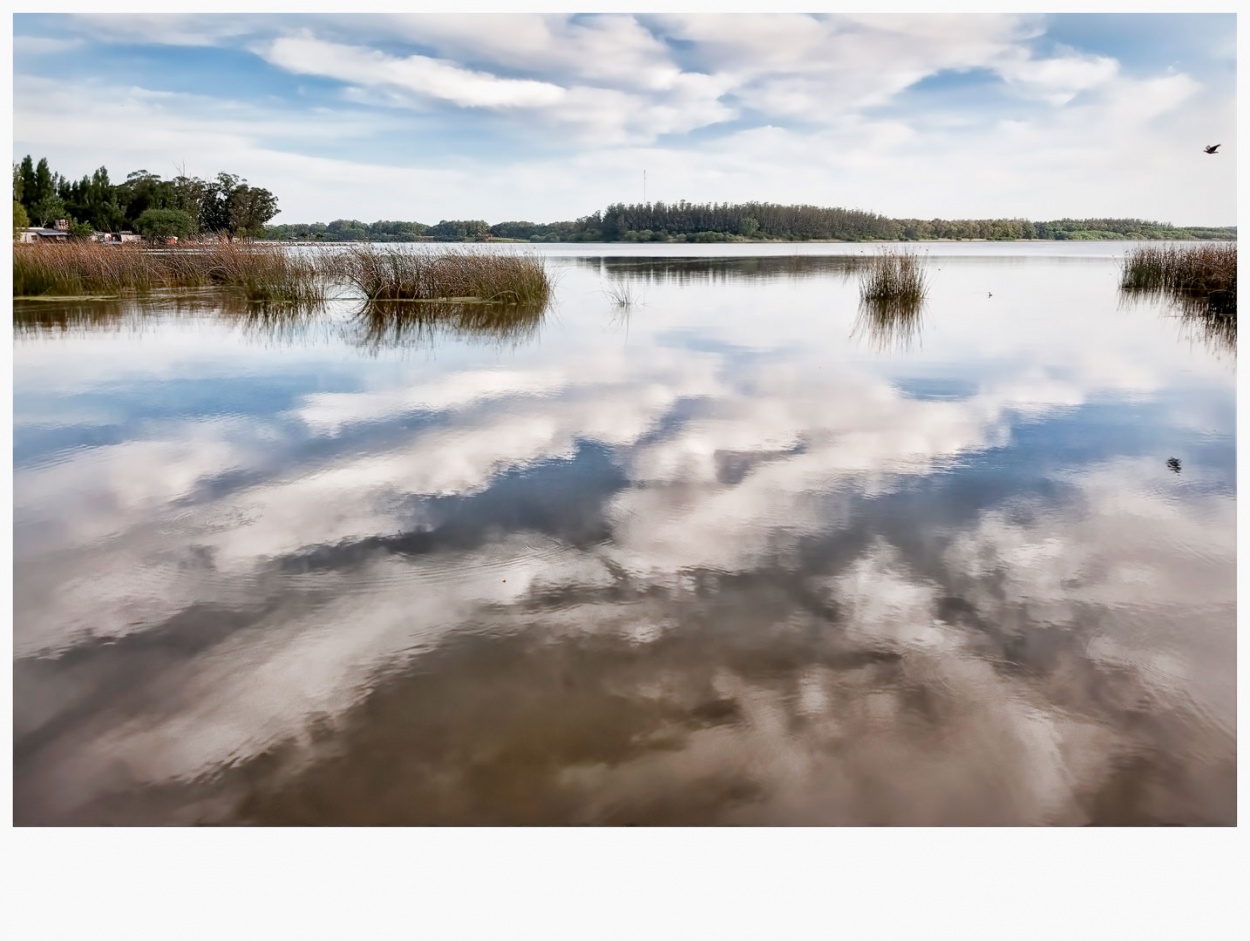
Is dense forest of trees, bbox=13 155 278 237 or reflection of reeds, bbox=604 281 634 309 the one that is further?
dense forest of trees, bbox=13 155 278 237

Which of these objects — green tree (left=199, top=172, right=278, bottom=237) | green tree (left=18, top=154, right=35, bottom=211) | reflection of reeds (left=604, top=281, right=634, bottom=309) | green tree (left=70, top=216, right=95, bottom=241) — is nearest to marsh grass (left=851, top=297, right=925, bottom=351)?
reflection of reeds (left=604, top=281, right=634, bottom=309)

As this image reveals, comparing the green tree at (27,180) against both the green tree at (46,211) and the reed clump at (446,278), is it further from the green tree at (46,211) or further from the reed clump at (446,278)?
the reed clump at (446,278)

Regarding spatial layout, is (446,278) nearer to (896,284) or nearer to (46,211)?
(896,284)

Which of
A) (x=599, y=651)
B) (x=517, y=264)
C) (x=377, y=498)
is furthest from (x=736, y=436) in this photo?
(x=517, y=264)

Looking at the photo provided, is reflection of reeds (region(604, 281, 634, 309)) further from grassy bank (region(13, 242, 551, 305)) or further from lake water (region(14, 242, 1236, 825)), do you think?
lake water (region(14, 242, 1236, 825))

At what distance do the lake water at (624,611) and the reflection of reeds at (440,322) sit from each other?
433 centimetres

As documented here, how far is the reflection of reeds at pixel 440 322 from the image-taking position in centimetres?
1142

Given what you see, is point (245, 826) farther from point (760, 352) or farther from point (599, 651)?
point (760, 352)

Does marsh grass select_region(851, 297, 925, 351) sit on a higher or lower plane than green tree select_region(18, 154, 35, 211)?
lower

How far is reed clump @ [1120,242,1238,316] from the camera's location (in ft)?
50.2

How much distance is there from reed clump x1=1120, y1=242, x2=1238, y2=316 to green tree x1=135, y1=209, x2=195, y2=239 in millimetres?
36518

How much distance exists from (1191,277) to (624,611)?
63.5 feet

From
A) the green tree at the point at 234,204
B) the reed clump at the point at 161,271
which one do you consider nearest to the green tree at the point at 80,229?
the green tree at the point at 234,204

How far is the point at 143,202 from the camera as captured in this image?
45312 mm
